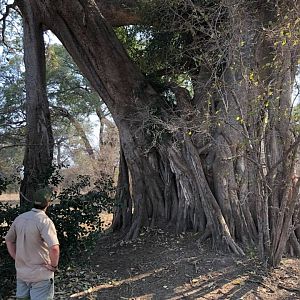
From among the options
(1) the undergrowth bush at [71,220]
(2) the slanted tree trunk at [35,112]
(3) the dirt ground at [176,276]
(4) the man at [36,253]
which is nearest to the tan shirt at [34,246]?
(4) the man at [36,253]

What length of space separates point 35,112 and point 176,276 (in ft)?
12.7

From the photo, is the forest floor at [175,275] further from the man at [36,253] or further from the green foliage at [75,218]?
the man at [36,253]

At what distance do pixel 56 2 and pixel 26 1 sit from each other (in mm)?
610

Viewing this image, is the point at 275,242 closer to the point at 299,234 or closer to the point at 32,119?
the point at 299,234

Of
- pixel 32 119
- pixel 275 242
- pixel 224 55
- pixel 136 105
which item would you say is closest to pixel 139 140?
pixel 136 105

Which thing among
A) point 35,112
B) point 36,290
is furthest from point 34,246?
point 35,112

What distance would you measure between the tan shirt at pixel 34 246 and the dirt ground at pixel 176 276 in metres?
1.64

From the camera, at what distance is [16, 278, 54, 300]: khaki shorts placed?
163 inches

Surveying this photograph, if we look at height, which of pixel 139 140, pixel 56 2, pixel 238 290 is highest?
pixel 56 2

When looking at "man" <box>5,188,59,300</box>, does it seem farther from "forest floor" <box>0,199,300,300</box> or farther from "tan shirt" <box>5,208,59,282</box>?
"forest floor" <box>0,199,300,300</box>

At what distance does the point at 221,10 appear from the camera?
680 cm

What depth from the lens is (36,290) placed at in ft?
13.5

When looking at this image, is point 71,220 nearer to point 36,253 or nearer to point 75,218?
point 75,218

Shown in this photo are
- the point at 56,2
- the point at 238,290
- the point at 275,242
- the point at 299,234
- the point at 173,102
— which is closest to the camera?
the point at 238,290
